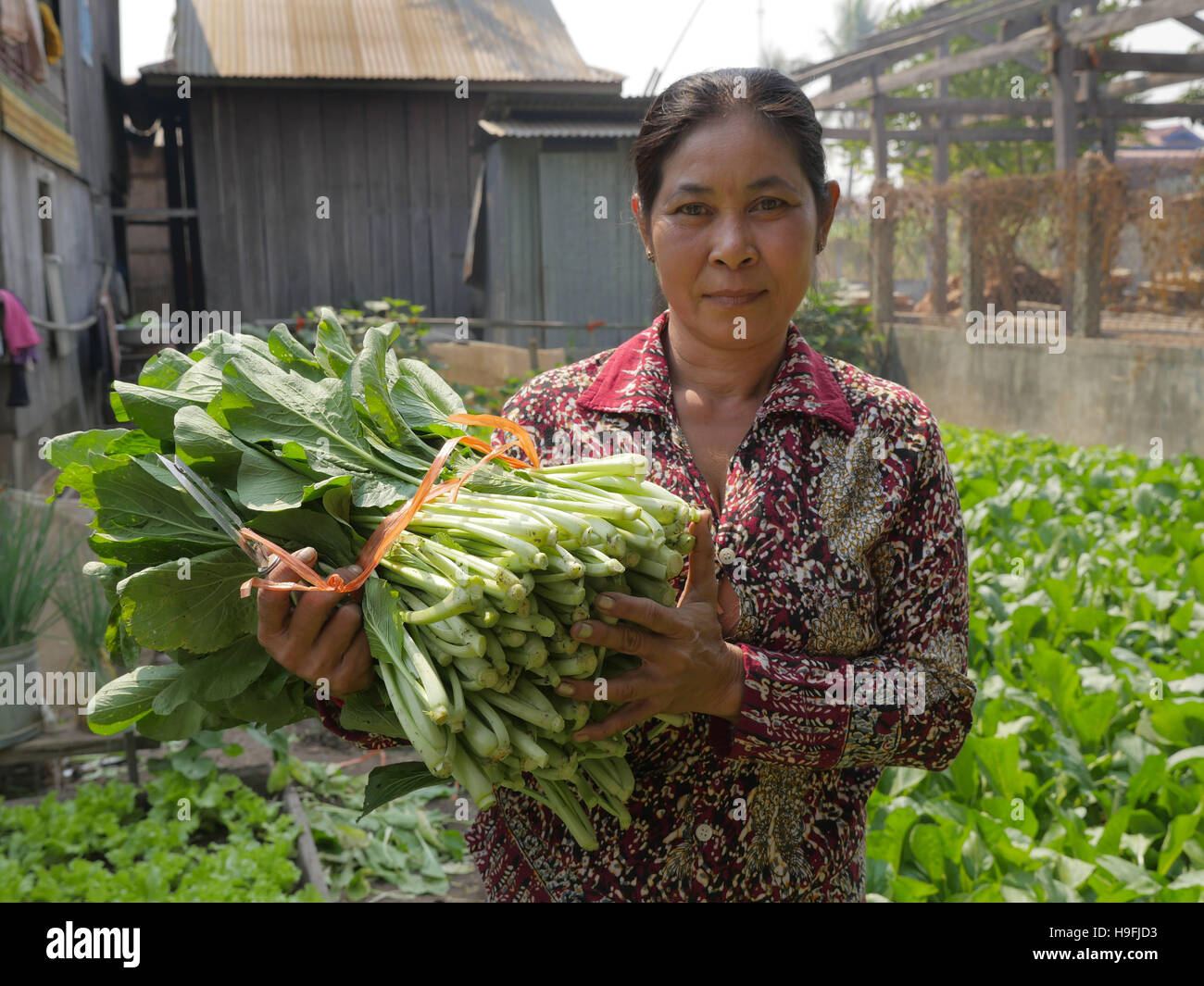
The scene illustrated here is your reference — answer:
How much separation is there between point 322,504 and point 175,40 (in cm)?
1259

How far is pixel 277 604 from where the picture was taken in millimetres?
1400

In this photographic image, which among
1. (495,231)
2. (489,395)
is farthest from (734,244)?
(495,231)

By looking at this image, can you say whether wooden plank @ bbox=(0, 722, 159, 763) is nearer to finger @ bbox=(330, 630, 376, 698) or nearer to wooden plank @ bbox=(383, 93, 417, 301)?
finger @ bbox=(330, 630, 376, 698)

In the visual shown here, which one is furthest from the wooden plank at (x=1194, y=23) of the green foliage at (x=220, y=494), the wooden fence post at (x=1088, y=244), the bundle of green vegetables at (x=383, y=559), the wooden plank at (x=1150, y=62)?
the green foliage at (x=220, y=494)

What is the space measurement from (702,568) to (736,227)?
1.89 feet

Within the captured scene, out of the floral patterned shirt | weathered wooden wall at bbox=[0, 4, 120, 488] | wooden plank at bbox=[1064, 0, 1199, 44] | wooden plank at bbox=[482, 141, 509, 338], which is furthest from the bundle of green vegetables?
wooden plank at bbox=[482, 141, 509, 338]

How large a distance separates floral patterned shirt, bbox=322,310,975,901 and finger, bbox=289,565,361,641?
305 mm

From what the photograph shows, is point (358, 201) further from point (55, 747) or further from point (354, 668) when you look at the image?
point (354, 668)

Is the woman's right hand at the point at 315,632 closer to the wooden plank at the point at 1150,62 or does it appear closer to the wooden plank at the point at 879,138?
the wooden plank at the point at 1150,62

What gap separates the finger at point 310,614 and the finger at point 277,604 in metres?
0.01

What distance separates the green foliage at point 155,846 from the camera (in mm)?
3076

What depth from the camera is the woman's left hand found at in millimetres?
1427

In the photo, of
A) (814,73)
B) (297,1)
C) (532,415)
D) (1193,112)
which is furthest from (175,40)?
(532,415)
